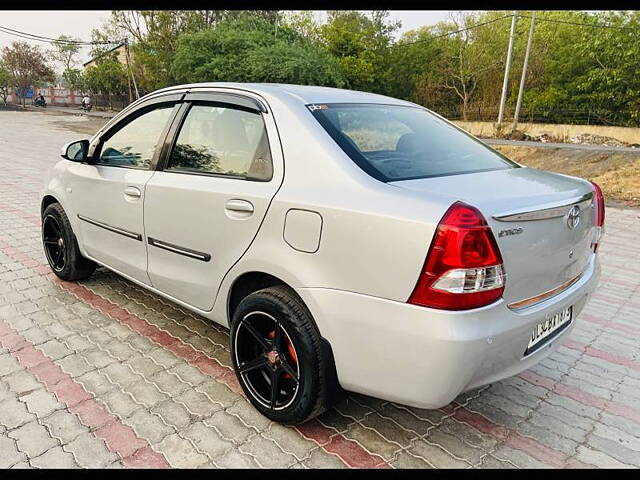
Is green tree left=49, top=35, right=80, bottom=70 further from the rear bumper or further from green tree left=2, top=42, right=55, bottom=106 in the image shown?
the rear bumper

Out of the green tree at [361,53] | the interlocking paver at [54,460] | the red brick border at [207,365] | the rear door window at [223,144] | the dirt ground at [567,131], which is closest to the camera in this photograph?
the interlocking paver at [54,460]

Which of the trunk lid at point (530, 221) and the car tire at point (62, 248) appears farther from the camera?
the car tire at point (62, 248)

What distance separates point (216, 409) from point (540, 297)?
1670 mm

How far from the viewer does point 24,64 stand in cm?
4762

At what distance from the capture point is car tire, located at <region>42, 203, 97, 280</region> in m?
4.04

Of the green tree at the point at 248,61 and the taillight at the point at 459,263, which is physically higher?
the green tree at the point at 248,61

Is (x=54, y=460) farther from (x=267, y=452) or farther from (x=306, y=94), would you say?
(x=306, y=94)

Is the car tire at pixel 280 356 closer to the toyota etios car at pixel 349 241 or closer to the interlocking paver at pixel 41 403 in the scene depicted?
the toyota etios car at pixel 349 241

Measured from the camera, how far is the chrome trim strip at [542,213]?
76.2 inches

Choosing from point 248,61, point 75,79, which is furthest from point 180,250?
point 75,79

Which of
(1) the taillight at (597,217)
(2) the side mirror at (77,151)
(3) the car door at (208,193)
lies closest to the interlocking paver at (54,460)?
(3) the car door at (208,193)

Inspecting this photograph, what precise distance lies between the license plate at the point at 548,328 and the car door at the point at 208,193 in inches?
52.8

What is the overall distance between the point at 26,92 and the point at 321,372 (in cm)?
5826

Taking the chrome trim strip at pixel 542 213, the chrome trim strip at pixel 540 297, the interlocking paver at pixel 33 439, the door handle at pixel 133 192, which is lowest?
the interlocking paver at pixel 33 439
